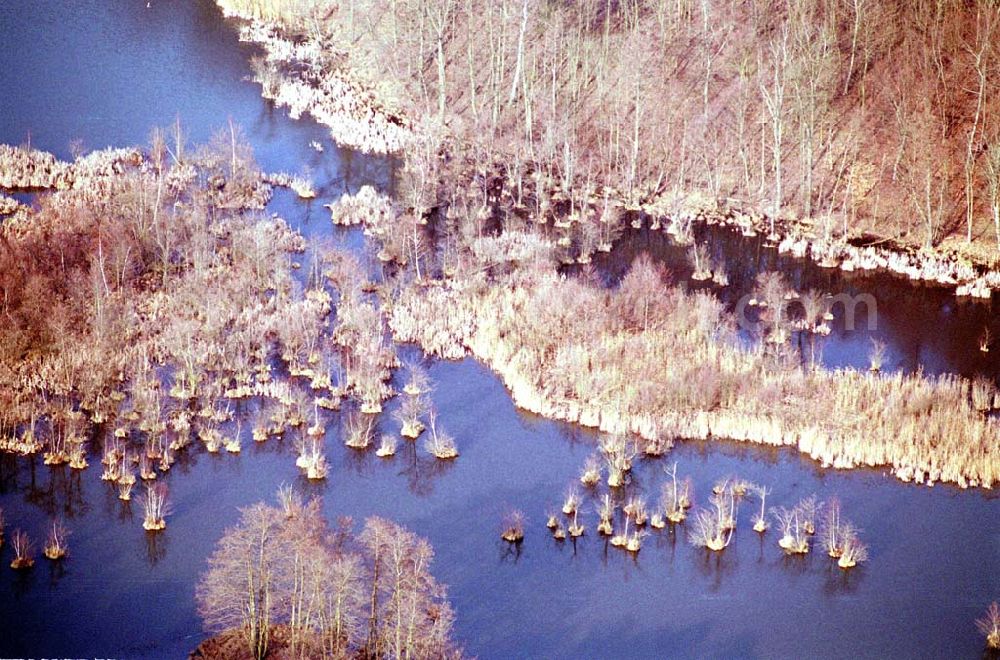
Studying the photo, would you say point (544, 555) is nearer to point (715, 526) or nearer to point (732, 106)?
point (715, 526)

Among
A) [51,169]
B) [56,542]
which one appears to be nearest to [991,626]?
[56,542]

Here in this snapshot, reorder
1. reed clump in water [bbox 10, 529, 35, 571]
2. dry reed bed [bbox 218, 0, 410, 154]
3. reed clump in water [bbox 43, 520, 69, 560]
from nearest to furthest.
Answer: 1. reed clump in water [bbox 10, 529, 35, 571]
2. reed clump in water [bbox 43, 520, 69, 560]
3. dry reed bed [bbox 218, 0, 410, 154]

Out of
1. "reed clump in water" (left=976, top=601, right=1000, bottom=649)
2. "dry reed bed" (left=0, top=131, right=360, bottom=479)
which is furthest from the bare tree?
"reed clump in water" (left=976, top=601, right=1000, bottom=649)

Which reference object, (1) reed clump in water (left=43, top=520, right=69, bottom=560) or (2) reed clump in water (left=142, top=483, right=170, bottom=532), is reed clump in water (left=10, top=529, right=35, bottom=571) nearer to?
(1) reed clump in water (left=43, top=520, right=69, bottom=560)

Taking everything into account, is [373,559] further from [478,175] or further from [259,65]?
[259,65]

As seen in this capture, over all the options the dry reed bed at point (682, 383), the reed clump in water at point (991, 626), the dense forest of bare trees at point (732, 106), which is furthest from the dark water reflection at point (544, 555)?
the dense forest of bare trees at point (732, 106)

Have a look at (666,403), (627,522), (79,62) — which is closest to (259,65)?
(79,62)
